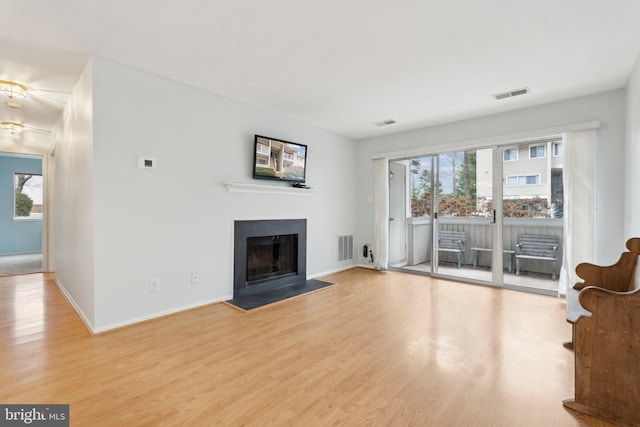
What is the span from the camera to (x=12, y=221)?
7.15m

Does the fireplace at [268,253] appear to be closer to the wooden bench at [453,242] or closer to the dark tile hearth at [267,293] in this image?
the dark tile hearth at [267,293]

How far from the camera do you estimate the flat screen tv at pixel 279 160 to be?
13.1ft

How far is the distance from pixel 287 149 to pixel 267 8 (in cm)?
235

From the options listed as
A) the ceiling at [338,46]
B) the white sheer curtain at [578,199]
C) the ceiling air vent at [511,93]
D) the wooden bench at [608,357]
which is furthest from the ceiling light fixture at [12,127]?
the white sheer curtain at [578,199]

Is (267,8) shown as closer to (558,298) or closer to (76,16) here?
(76,16)

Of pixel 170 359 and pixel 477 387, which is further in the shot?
pixel 170 359

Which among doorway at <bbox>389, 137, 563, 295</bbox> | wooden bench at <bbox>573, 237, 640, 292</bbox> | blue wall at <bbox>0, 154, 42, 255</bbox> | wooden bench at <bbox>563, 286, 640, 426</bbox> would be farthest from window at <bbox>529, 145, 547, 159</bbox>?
blue wall at <bbox>0, 154, 42, 255</bbox>

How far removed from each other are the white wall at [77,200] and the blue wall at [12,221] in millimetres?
4490

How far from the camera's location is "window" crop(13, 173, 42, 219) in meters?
7.24

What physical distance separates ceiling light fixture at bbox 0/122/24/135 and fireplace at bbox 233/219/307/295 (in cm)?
411

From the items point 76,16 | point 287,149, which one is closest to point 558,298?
point 287,149

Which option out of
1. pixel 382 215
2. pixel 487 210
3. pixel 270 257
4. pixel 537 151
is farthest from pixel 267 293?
pixel 537 151

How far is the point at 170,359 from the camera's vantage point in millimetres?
2262

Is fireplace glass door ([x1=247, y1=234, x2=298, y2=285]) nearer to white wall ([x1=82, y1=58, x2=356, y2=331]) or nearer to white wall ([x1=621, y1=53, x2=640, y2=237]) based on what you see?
white wall ([x1=82, y1=58, x2=356, y2=331])
